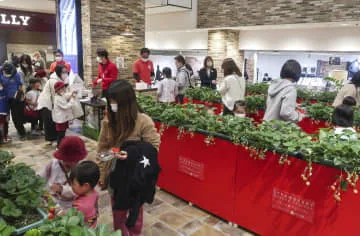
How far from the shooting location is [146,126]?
2.32 metres

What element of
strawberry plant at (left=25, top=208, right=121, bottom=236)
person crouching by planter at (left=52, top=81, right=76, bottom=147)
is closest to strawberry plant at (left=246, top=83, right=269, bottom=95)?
person crouching by planter at (left=52, top=81, right=76, bottom=147)

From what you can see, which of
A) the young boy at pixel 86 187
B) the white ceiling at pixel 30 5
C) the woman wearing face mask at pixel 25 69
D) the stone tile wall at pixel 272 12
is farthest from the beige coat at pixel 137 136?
the white ceiling at pixel 30 5

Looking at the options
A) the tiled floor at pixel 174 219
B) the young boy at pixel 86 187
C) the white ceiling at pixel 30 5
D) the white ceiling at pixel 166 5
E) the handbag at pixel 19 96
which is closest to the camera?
the young boy at pixel 86 187

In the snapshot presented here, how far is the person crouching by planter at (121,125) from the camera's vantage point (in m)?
2.21

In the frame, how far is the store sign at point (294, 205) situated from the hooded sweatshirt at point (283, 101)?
0.97m

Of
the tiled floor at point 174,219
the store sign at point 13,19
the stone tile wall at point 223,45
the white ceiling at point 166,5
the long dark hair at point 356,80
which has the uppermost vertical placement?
the white ceiling at point 166,5

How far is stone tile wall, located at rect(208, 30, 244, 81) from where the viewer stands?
37.6 ft

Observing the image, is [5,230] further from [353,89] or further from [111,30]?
[111,30]

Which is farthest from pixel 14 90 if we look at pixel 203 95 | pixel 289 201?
pixel 289 201

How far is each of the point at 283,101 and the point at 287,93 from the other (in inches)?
3.8

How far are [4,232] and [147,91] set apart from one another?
6.53 meters

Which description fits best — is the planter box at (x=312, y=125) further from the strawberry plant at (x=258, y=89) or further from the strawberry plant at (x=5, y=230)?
the strawberry plant at (x=5, y=230)

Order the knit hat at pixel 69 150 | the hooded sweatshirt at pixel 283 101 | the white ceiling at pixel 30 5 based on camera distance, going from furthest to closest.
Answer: the white ceiling at pixel 30 5 < the hooded sweatshirt at pixel 283 101 < the knit hat at pixel 69 150

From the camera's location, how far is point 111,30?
8.19m
